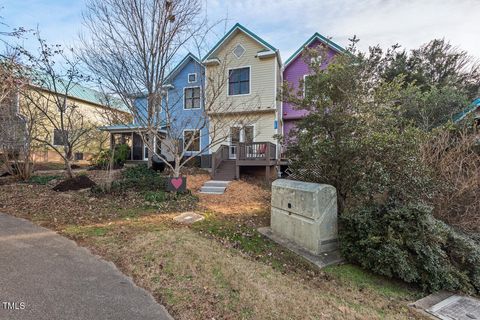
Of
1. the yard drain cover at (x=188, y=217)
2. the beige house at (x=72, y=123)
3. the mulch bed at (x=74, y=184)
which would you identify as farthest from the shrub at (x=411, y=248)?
the mulch bed at (x=74, y=184)

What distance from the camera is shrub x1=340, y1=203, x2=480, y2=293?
3.91 m

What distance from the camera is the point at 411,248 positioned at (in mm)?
4090

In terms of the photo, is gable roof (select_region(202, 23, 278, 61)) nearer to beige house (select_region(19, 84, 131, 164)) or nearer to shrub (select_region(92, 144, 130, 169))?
beige house (select_region(19, 84, 131, 164))

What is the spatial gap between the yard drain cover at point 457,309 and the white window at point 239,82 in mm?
12300

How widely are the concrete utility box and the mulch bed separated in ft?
25.2

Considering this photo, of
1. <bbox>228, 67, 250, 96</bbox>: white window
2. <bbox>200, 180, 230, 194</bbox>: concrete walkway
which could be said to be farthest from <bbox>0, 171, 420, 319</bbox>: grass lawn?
<bbox>228, 67, 250, 96</bbox>: white window

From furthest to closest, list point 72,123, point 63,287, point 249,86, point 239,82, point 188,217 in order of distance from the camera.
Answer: point 239,82, point 249,86, point 72,123, point 188,217, point 63,287

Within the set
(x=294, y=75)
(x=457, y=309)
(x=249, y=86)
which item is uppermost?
(x=294, y=75)

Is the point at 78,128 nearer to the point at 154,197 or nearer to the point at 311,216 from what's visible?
the point at 154,197

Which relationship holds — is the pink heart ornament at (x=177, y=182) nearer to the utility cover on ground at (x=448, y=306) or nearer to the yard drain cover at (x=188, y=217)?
the yard drain cover at (x=188, y=217)

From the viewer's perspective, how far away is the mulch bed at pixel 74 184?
8.88 m

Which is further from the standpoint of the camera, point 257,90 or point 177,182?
point 257,90

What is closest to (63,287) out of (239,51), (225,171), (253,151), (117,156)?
(225,171)

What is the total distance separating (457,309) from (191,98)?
1459 centimetres
